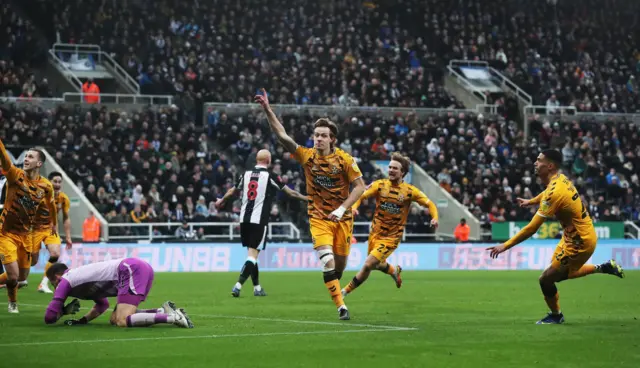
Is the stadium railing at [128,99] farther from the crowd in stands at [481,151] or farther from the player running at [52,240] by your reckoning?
the player running at [52,240]

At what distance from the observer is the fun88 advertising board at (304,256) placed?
30406 mm

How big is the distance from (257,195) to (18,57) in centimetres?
2336

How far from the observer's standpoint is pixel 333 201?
14500 mm

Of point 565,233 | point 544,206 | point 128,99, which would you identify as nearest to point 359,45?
point 128,99

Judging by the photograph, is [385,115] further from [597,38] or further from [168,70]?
[597,38]

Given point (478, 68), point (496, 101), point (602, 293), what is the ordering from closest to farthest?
point (602, 293), point (496, 101), point (478, 68)

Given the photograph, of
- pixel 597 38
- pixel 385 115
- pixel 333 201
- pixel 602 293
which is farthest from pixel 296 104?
pixel 333 201

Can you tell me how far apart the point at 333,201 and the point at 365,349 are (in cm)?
433

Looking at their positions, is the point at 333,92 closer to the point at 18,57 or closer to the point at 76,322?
the point at 18,57

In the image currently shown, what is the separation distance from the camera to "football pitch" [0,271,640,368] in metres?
9.66

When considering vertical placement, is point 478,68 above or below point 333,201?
above

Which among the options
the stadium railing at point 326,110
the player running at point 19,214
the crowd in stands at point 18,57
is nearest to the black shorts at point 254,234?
the player running at point 19,214

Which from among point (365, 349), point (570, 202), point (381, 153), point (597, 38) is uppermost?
point (597, 38)

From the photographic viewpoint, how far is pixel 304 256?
33.4 metres
